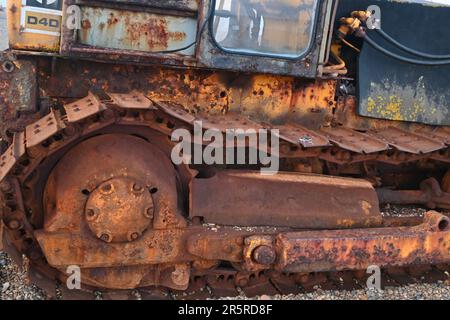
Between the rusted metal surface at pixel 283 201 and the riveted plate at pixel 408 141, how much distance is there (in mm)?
429

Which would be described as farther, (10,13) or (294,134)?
(294,134)

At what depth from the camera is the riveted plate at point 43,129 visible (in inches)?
120

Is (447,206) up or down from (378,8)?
down

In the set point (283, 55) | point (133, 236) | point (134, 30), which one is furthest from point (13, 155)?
point (283, 55)

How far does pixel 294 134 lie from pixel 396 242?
111cm

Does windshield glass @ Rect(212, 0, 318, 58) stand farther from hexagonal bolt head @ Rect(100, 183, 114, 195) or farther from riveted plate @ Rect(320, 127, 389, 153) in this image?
hexagonal bolt head @ Rect(100, 183, 114, 195)

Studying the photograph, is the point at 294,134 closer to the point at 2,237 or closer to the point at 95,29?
the point at 95,29

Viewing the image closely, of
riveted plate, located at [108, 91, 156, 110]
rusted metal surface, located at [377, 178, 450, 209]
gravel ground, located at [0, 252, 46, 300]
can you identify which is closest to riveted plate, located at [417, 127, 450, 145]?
rusted metal surface, located at [377, 178, 450, 209]

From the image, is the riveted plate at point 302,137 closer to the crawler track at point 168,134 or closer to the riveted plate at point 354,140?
the crawler track at point 168,134

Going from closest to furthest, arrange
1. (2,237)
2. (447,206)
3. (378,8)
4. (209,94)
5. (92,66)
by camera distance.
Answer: (2,237)
(92,66)
(209,94)
(378,8)
(447,206)

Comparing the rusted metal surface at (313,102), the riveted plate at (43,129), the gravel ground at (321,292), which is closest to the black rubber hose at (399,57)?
the rusted metal surface at (313,102)

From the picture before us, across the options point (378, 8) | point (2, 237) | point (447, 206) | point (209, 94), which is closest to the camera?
point (2, 237)

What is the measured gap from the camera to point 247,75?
395cm
